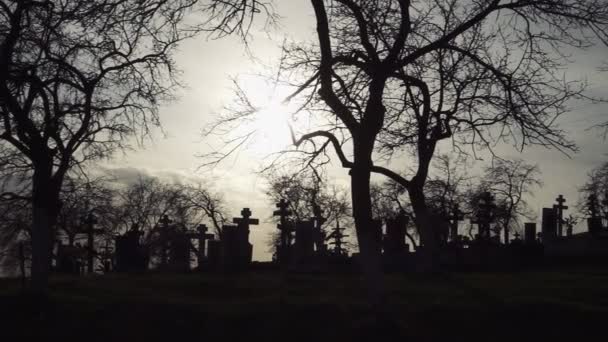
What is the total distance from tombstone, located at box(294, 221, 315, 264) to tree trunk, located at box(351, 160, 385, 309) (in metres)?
10.7

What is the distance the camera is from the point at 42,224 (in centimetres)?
1409

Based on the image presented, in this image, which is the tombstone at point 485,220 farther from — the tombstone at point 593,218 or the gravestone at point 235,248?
the gravestone at point 235,248

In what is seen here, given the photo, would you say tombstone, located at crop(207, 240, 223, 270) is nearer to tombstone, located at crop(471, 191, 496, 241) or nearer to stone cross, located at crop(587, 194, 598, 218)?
tombstone, located at crop(471, 191, 496, 241)

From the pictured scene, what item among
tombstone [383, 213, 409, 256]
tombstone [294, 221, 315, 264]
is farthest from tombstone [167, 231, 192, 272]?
tombstone [383, 213, 409, 256]

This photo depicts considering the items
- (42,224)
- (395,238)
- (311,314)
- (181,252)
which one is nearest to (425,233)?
(395,238)

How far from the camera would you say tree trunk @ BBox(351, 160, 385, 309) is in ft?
35.2

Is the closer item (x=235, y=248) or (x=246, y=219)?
(x=235, y=248)

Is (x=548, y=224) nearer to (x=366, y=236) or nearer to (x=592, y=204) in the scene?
(x=592, y=204)

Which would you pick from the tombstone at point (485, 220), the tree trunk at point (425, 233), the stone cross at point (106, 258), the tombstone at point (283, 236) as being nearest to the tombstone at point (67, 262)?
the stone cross at point (106, 258)

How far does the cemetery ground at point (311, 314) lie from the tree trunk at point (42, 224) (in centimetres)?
51

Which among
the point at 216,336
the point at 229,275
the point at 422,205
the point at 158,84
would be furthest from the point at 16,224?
the point at 216,336

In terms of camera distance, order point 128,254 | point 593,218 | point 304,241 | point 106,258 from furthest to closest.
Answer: point 106,258
point 593,218
point 128,254
point 304,241

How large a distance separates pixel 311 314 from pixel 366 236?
86.2 inches

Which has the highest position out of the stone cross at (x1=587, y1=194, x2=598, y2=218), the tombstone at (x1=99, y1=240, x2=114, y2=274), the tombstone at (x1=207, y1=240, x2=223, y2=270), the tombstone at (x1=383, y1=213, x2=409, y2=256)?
the stone cross at (x1=587, y1=194, x2=598, y2=218)
